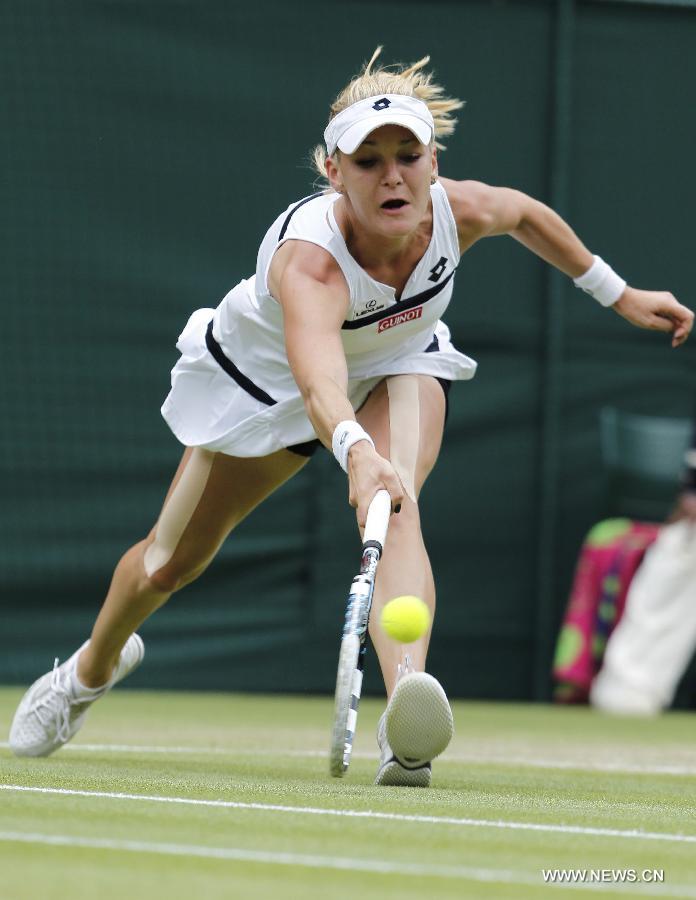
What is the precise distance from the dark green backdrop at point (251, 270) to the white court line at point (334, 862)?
6.07 meters

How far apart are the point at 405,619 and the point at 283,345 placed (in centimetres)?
107

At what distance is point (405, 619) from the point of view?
400 centimetres

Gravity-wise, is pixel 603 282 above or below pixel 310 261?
above

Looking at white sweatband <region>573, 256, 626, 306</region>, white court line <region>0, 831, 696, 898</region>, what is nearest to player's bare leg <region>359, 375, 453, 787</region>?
white sweatband <region>573, 256, 626, 306</region>

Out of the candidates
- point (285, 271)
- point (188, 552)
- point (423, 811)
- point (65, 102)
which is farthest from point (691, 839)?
point (65, 102)

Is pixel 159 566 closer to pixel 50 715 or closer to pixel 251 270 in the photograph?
pixel 50 715

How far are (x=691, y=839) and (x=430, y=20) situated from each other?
6936mm

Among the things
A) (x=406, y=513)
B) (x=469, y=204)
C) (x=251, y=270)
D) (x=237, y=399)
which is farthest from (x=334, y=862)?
(x=251, y=270)

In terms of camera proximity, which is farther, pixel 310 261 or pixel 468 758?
pixel 468 758

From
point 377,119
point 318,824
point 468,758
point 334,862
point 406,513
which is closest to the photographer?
point 334,862

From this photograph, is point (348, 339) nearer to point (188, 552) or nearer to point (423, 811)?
point (188, 552)

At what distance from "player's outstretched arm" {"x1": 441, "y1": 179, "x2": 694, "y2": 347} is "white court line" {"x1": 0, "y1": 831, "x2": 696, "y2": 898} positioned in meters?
2.38

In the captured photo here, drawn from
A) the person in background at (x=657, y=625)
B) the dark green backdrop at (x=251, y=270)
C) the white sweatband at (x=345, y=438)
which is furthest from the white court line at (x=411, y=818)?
the person in background at (x=657, y=625)

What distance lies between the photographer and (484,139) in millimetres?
9438
